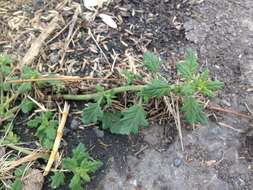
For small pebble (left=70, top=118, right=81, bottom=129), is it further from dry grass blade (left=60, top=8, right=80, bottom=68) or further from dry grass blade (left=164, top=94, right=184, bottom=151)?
dry grass blade (left=164, top=94, right=184, bottom=151)

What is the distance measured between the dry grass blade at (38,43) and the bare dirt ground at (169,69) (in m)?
0.03

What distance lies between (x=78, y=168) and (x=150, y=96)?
1.35 feet

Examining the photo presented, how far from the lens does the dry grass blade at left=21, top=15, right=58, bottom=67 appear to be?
2.32 m

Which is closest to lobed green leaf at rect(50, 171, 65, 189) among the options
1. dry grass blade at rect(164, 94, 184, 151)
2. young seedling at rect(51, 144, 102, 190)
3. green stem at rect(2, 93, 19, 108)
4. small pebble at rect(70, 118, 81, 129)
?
young seedling at rect(51, 144, 102, 190)

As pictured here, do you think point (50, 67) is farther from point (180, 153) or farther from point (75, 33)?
point (180, 153)

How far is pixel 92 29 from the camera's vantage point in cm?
239

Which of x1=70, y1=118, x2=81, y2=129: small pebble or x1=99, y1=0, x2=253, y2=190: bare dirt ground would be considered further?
x1=70, y1=118, x2=81, y2=129: small pebble

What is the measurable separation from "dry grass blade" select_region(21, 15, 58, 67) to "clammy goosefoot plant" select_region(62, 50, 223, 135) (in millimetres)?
257

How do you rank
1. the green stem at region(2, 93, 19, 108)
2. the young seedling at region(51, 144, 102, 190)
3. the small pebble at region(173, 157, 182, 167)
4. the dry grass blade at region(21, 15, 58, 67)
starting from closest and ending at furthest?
1. the young seedling at region(51, 144, 102, 190)
2. the small pebble at region(173, 157, 182, 167)
3. the green stem at region(2, 93, 19, 108)
4. the dry grass blade at region(21, 15, 58, 67)

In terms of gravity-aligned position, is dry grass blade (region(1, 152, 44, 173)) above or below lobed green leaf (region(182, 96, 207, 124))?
below

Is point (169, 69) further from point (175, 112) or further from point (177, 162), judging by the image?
point (177, 162)

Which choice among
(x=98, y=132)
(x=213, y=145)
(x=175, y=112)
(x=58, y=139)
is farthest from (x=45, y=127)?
(x=213, y=145)

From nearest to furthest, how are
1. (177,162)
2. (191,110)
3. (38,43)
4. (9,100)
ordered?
1. (191,110)
2. (177,162)
3. (9,100)
4. (38,43)

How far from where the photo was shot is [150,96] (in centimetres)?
207
